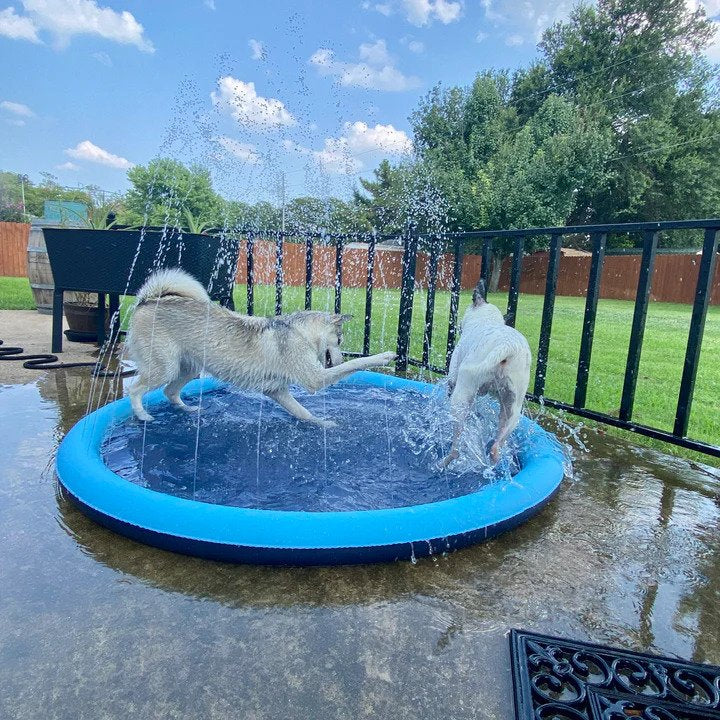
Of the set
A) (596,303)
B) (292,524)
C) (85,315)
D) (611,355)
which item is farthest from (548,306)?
(85,315)

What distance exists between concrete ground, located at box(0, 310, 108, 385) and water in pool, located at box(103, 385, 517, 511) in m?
1.95

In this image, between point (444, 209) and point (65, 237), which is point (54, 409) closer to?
point (65, 237)

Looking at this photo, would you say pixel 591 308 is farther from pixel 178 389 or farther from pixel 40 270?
pixel 40 270

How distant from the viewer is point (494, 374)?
2637 millimetres

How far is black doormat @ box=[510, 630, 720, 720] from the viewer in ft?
4.38

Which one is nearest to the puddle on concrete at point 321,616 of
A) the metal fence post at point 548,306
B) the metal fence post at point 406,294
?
the metal fence post at point 548,306

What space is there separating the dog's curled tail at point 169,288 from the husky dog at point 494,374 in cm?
198

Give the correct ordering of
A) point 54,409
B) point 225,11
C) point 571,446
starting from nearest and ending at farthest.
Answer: point 571,446 < point 54,409 < point 225,11

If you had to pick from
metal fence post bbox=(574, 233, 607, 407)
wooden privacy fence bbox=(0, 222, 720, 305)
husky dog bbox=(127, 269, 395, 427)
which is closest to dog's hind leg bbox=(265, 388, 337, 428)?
husky dog bbox=(127, 269, 395, 427)

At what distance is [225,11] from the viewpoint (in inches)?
A: 417

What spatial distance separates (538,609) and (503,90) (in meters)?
30.4

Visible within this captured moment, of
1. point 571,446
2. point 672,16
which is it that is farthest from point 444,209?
point 571,446

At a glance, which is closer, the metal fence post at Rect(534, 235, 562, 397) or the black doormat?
the black doormat

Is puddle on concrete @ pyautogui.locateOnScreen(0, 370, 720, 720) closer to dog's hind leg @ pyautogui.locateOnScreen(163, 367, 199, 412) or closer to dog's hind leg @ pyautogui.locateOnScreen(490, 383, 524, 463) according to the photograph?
dog's hind leg @ pyautogui.locateOnScreen(490, 383, 524, 463)
